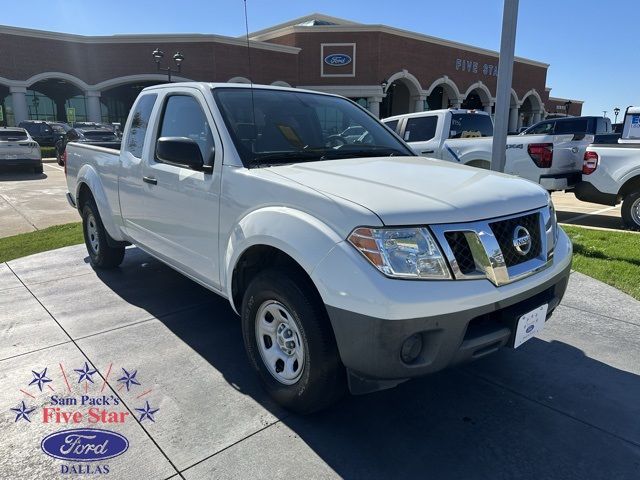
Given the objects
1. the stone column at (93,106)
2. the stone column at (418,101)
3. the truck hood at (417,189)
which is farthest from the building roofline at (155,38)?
the truck hood at (417,189)

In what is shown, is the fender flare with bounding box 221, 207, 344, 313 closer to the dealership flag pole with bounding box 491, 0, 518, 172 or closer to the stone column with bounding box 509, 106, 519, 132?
the dealership flag pole with bounding box 491, 0, 518, 172

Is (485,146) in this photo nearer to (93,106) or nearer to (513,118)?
(93,106)

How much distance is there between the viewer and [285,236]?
8.39ft

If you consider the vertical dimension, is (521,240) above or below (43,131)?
above

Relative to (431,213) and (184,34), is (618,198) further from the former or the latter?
(184,34)

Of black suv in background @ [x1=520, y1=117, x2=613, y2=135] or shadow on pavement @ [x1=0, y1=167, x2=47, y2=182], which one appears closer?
black suv in background @ [x1=520, y1=117, x2=613, y2=135]

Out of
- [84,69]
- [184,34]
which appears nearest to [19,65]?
[84,69]

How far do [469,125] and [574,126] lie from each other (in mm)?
7706

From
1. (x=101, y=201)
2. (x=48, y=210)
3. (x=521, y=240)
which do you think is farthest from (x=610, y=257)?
(x=48, y=210)

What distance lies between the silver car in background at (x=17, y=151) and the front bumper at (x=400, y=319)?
757 inches

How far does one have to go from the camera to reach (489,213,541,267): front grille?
8.25 ft

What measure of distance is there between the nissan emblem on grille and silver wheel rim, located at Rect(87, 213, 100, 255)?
4608 millimetres

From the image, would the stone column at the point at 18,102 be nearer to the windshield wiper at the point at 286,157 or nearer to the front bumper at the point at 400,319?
the windshield wiper at the point at 286,157

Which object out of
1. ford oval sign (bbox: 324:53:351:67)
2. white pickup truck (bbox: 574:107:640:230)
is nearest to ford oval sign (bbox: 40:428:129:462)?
white pickup truck (bbox: 574:107:640:230)
